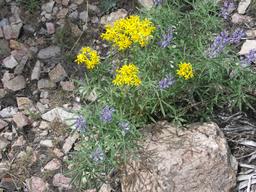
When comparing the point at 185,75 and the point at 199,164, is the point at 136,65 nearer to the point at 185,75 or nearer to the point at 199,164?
the point at 185,75

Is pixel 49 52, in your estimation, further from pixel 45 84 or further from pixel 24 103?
pixel 24 103

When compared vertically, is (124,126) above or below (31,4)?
above

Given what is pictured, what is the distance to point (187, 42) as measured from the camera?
3648 mm

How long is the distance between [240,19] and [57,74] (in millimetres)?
1549

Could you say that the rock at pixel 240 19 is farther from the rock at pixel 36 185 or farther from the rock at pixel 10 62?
the rock at pixel 36 185

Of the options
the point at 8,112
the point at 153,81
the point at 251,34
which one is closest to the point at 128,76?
the point at 153,81

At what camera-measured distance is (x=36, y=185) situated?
3957mm

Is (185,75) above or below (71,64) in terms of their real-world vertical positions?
above

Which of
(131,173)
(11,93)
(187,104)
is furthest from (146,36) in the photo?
(11,93)

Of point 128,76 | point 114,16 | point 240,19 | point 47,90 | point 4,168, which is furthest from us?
point 114,16

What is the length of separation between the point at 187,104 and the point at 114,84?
70 centimetres

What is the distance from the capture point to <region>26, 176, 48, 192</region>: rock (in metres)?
3.94

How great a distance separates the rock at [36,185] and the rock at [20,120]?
46 cm

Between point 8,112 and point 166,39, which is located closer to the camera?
point 166,39
